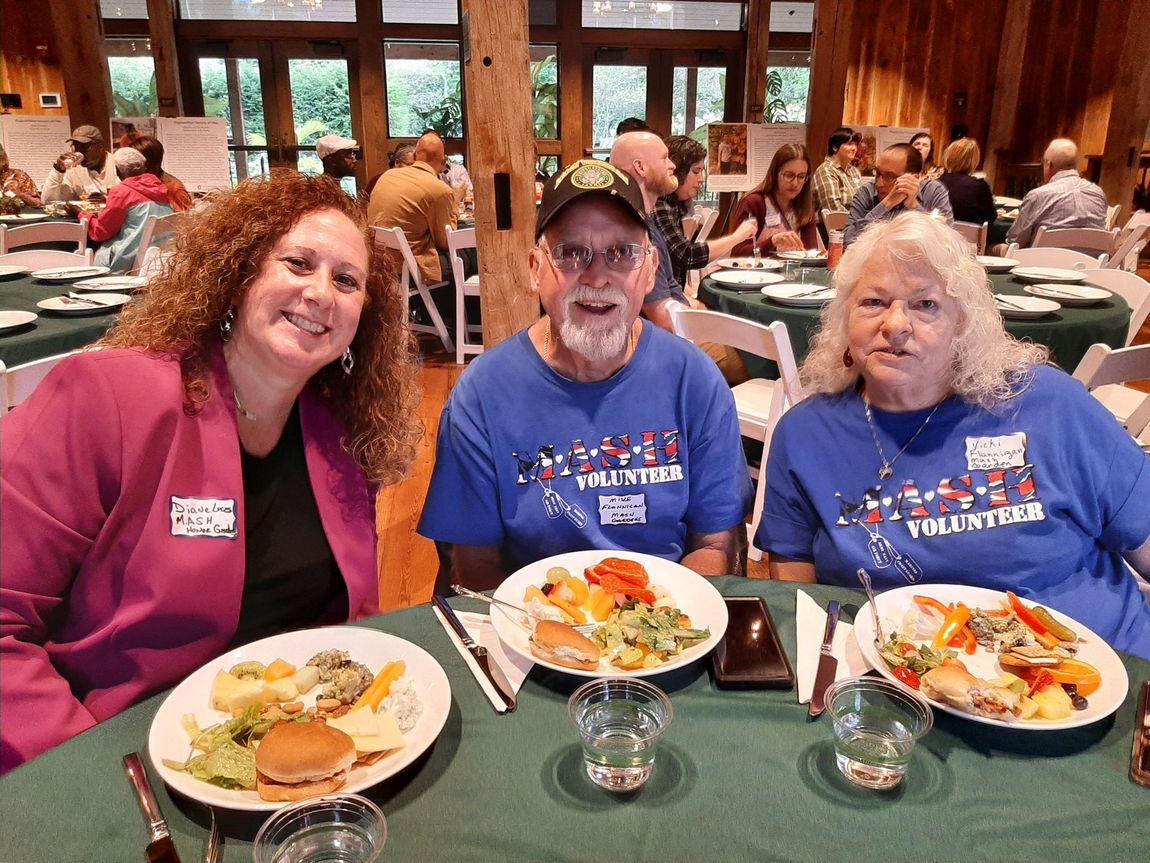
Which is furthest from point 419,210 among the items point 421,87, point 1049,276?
point 421,87

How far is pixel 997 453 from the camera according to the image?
1.50m

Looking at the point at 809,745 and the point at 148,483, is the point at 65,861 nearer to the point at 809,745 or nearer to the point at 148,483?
the point at 148,483

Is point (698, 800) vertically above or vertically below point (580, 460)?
below

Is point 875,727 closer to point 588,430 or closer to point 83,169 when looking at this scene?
point 588,430

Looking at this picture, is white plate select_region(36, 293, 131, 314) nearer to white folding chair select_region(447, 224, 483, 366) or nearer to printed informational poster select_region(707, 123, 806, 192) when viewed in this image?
white folding chair select_region(447, 224, 483, 366)

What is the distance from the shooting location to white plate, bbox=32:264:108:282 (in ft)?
12.2

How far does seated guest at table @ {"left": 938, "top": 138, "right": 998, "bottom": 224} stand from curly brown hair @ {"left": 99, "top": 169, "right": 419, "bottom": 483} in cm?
621

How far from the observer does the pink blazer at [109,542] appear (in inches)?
47.0

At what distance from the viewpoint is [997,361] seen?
154 cm

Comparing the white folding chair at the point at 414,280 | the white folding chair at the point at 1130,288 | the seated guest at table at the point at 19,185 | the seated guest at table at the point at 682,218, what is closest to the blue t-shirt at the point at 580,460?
the white folding chair at the point at 1130,288

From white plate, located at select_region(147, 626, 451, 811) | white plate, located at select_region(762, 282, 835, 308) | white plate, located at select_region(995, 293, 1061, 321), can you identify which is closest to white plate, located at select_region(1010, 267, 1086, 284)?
white plate, located at select_region(995, 293, 1061, 321)

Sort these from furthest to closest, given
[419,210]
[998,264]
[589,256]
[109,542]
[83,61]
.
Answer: [83,61] < [419,210] < [998,264] < [589,256] < [109,542]

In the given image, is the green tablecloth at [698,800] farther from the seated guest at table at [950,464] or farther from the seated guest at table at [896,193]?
the seated guest at table at [896,193]

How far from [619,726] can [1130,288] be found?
383 centimetres
